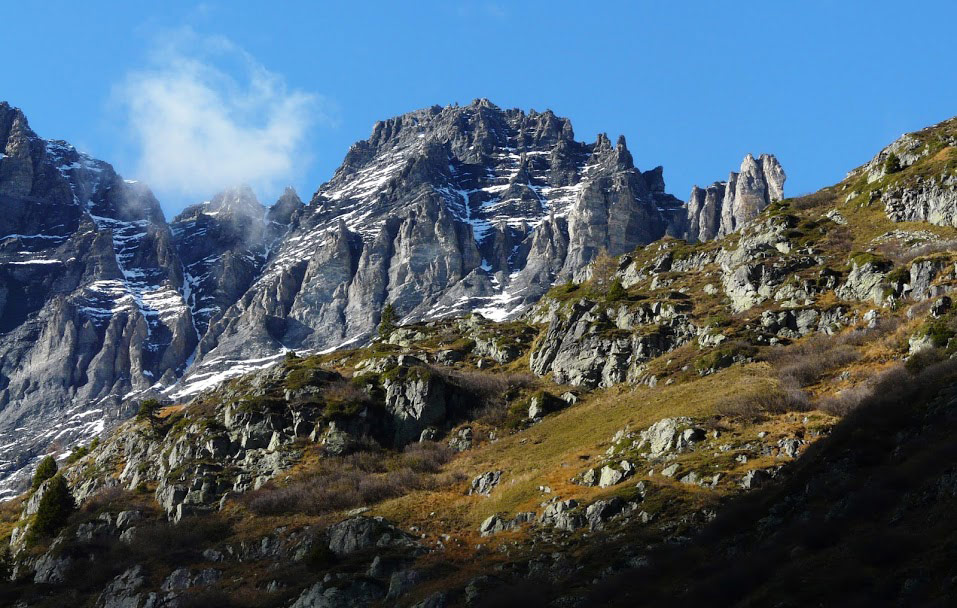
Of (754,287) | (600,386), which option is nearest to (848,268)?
(754,287)

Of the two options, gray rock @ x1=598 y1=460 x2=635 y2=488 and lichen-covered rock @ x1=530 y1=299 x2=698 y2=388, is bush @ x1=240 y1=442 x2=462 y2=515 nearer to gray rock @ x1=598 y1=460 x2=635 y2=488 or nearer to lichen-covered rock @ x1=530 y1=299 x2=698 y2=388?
gray rock @ x1=598 y1=460 x2=635 y2=488

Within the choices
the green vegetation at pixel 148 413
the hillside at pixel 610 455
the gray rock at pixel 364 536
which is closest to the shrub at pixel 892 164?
the hillside at pixel 610 455

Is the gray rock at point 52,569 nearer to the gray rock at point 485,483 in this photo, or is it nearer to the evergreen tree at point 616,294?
the gray rock at point 485,483

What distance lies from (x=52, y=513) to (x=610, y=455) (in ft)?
205

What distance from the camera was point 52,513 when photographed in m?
92.6

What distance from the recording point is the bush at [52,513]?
91250mm

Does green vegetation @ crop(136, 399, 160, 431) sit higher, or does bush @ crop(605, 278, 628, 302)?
bush @ crop(605, 278, 628, 302)

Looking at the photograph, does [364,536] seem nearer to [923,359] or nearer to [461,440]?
[461,440]

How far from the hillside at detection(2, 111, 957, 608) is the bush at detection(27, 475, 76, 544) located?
14.5 inches

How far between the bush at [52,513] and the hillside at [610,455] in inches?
14.5

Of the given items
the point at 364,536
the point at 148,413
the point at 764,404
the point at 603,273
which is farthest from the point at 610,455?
the point at 603,273

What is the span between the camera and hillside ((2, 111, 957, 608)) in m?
40.1

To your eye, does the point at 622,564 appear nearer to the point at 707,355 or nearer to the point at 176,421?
the point at 707,355

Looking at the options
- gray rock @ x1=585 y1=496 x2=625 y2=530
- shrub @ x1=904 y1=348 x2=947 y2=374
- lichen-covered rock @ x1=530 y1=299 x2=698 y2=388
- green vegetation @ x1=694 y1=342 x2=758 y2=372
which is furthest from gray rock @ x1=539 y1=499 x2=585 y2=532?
lichen-covered rock @ x1=530 y1=299 x2=698 y2=388
